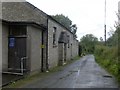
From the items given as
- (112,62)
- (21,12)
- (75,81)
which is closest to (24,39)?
(21,12)

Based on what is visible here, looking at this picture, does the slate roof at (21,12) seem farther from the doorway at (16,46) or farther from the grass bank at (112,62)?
the grass bank at (112,62)

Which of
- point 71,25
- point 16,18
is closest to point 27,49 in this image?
point 16,18

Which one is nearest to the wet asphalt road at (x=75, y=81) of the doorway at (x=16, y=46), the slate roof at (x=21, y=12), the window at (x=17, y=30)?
the doorway at (x=16, y=46)

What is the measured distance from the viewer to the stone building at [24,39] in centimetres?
2186

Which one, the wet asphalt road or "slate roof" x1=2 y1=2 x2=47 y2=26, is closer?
the wet asphalt road

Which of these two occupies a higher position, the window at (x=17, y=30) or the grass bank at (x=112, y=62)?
the window at (x=17, y=30)

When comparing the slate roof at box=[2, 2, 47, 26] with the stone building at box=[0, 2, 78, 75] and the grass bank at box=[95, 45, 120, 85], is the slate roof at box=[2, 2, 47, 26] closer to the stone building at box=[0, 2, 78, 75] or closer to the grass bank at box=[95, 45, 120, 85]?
the stone building at box=[0, 2, 78, 75]

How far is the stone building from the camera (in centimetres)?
2186

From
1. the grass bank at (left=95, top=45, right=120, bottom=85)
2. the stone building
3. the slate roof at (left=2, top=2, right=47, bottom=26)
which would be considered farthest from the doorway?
the grass bank at (left=95, top=45, right=120, bottom=85)

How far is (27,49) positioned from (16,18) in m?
3.70

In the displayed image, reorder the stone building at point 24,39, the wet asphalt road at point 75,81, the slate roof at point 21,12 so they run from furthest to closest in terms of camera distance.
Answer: the slate roof at point 21,12 → the stone building at point 24,39 → the wet asphalt road at point 75,81

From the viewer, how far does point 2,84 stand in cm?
1551

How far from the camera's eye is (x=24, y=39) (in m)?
22.2

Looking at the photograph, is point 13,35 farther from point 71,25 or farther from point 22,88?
point 71,25
